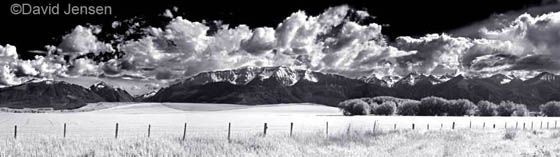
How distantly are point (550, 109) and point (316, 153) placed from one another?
19882 cm

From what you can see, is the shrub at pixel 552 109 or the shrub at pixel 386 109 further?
the shrub at pixel 552 109

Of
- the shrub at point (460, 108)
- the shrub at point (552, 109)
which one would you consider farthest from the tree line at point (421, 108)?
the shrub at point (552, 109)

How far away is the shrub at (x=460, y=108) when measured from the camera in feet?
542

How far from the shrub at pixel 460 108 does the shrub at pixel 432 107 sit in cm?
163

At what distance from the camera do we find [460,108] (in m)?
165

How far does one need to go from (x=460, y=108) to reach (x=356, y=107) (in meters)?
34.6

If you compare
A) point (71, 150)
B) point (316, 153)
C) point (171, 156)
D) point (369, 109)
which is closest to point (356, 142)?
point (316, 153)

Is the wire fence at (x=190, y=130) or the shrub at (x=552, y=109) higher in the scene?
the wire fence at (x=190, y=130)

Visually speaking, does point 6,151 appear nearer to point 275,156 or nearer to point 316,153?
point 275,156

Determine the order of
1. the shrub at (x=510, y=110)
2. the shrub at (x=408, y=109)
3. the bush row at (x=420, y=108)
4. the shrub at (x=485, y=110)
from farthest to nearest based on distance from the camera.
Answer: the shrub at (x=510, y=110) → the shrub at (x=485, y=110) → the shrub at (x=408, y=109) → the bush row at (x=420, y=108)

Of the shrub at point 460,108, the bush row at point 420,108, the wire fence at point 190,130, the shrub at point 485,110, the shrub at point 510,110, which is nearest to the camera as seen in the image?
the wire fence at point 190,130

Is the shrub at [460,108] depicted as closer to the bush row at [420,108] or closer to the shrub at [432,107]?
the bush row at [420,108]

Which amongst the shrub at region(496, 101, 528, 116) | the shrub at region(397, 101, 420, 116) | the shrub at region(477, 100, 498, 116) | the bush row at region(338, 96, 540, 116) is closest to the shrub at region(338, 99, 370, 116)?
the bush row at region(338, 96, 540, 116)

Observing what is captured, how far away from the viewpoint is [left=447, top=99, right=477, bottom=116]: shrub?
165m
